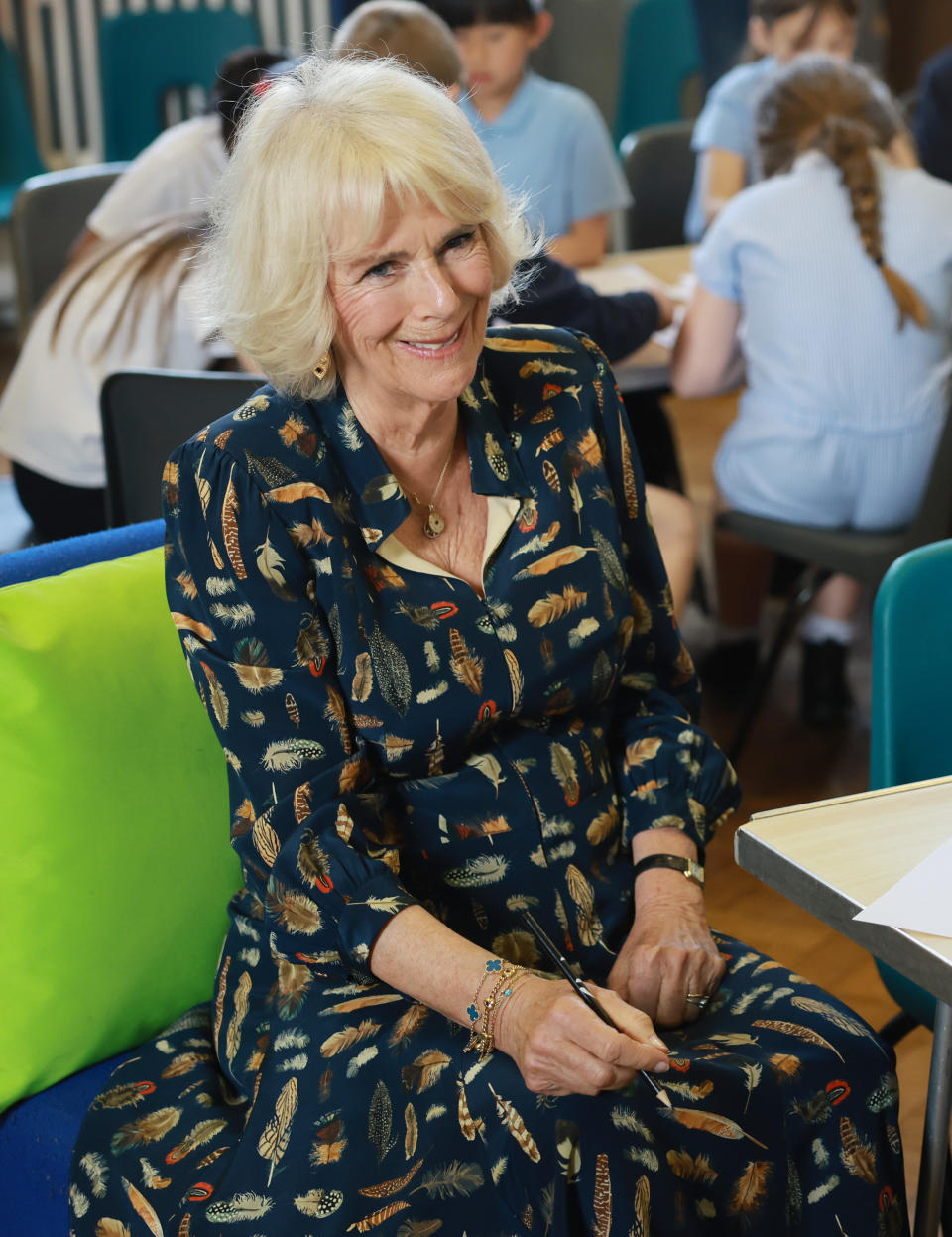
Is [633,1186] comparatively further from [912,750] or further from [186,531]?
[186,531]

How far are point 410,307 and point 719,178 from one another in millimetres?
3104

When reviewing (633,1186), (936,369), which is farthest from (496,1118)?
(936,369)

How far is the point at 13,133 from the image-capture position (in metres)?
5.75

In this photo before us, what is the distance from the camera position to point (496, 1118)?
3.86 feet

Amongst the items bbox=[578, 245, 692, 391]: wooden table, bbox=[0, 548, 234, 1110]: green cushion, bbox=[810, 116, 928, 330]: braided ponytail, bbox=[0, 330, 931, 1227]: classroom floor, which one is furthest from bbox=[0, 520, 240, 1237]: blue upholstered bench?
bbox=[810, 116, 928, 330]: braided ponytail

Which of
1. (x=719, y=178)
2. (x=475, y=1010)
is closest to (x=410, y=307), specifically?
(x=475, y=1010)

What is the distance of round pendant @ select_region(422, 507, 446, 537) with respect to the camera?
4.81 ft

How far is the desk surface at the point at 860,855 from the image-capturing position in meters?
0.99

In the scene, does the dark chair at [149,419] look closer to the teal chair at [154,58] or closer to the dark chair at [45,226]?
the dark chair at [45,226]

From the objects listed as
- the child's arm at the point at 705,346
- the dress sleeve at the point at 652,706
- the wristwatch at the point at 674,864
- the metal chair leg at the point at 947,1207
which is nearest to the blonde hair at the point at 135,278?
the child's arm at the point at 705,346

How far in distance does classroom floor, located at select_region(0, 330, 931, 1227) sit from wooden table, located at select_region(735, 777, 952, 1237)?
2.49 ft

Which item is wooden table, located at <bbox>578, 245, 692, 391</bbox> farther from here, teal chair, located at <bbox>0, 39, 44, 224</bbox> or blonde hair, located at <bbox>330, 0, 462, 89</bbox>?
teal chair, located at <bbox>0, 39, 44, 224</bbox>

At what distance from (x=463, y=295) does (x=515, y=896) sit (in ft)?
1.98

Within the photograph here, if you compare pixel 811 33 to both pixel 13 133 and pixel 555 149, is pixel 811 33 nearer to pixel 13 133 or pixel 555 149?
pixel 555 149
